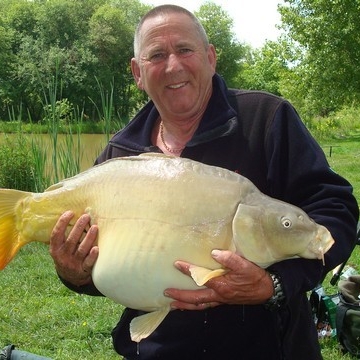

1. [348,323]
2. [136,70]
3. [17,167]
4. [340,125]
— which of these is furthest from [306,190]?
[340,125]

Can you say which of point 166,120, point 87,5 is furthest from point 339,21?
point 87,5

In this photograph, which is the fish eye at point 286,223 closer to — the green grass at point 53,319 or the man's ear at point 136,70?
the man's ear at point 136,70

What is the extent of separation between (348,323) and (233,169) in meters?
1.48

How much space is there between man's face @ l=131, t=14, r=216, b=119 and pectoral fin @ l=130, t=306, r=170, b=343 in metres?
0.68

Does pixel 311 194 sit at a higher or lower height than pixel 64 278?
higher

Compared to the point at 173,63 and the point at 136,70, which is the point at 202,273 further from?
the point at 136,70

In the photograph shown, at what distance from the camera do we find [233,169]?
1.81 m

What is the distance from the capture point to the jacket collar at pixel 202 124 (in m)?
1.84

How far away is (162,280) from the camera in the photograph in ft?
4.93

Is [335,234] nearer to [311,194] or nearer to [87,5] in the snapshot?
[311,194]

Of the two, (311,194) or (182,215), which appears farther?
(311,194)

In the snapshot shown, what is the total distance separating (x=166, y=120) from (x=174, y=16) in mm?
353

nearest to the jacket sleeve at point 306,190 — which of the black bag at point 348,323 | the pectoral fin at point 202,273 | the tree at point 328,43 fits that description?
the pectoral fin at point 202,273

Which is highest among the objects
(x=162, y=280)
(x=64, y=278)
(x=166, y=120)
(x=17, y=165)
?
(x=166, y=120)
